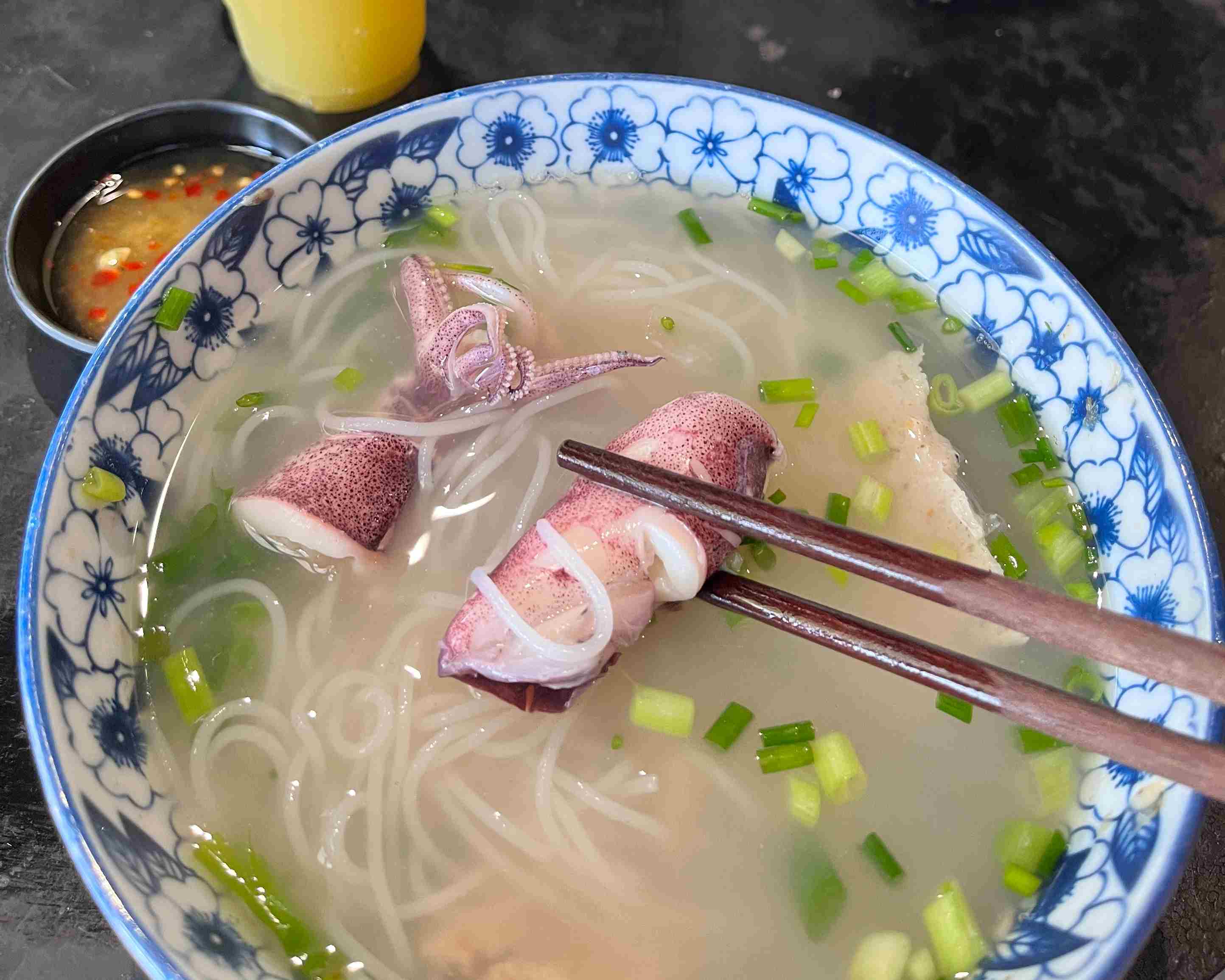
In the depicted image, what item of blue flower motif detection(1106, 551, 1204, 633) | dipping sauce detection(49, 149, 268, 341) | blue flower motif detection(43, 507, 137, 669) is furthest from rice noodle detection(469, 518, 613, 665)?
dipping sauce detection(49, 149, 268, 341)

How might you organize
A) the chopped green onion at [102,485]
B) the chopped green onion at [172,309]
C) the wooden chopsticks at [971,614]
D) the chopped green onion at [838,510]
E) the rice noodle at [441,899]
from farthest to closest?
the chopped green onion at [838,510] < the chopped green onion at [172,309] < the chopped green onion at [102,485] < the rice noodle at [441,899] < the wooden chopsticks at [971,614]

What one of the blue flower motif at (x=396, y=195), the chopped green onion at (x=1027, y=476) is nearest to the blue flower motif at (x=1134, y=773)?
the chopped green onion at (x=1027, y=476)

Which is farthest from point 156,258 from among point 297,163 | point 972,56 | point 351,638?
point 972,56

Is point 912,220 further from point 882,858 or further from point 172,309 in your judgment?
point 172,309

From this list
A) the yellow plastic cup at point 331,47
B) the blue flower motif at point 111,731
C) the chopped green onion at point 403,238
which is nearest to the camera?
the blue flower motif at point 111,731

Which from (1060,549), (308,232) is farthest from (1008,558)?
(308,232)

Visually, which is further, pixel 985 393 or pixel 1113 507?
pixel 985 393

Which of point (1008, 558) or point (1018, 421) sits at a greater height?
point (1018, 421)

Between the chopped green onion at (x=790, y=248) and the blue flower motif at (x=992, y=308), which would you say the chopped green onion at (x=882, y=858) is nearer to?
the blue flower motif at (x=992, y=308)
